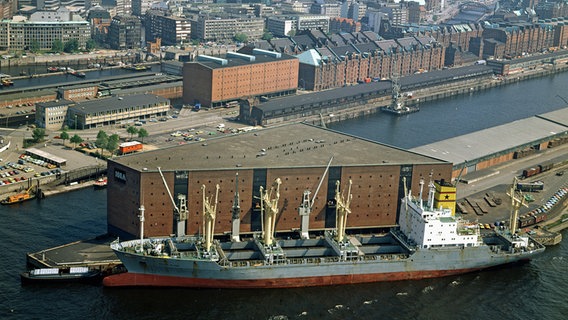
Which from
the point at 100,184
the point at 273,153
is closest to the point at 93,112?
the point at 100,184

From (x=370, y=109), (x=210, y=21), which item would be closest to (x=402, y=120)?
(x=370, y=109)

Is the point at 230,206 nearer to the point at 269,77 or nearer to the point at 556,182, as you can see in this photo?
the point at 556,182

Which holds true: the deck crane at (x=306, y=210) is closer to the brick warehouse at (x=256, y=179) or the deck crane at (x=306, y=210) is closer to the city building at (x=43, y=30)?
the brick warehouse at (x=256, y=179)

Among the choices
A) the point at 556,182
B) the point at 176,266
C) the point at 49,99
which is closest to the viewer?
the point at 176,266

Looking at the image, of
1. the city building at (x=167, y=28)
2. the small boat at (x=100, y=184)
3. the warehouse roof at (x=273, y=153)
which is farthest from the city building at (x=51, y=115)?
the city building at (x=167, y=28)

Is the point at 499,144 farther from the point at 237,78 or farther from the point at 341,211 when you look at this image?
the point at 237,78

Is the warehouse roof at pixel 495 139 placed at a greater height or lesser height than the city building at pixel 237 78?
lesser

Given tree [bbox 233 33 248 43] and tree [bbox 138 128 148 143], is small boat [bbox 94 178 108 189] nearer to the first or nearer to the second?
tree [bbox 138 128 148 143]
